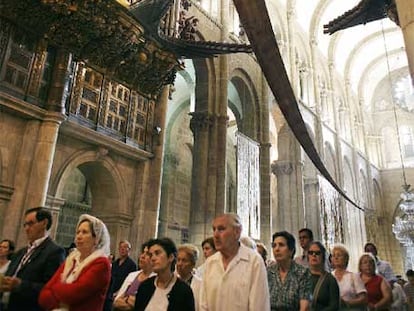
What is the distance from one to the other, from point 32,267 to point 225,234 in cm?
152

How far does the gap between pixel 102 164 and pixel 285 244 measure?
248 inches

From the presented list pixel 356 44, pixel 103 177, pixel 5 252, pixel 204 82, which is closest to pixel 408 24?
pixel 5 252

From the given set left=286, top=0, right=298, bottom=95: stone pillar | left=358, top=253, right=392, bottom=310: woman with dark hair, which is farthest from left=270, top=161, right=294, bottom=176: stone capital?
left=358, top=253, right=392, bottom=310: woman with dark hair

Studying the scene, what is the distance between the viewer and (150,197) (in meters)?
9.10

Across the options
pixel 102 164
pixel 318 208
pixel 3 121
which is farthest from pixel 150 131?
pixel 318 208

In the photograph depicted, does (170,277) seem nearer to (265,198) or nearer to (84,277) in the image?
(84,277)

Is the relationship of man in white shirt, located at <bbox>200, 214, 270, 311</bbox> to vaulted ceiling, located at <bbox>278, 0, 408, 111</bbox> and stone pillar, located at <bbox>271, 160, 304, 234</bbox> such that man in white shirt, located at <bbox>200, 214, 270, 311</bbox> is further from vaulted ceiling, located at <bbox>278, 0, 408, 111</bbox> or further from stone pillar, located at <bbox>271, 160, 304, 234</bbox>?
vaulted ceiling, located at <bbox>278, 0, 408, 111</bbox>

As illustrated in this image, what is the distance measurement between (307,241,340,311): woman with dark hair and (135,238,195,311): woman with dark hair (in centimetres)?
126

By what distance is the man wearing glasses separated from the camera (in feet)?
8.48

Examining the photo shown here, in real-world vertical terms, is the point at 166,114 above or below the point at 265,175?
above

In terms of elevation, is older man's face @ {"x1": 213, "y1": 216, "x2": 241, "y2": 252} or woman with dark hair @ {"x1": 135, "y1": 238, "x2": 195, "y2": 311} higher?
older man's face @ {"x1": 213, "y1": 216, "x2": 241, "y2": 252}

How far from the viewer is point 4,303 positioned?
2.78 metres

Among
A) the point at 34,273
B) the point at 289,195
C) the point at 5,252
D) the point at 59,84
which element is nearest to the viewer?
the point at 34,273

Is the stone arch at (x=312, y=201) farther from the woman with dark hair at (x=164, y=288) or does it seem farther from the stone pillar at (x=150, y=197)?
the woman with dark hair at (x=164, y=288)
